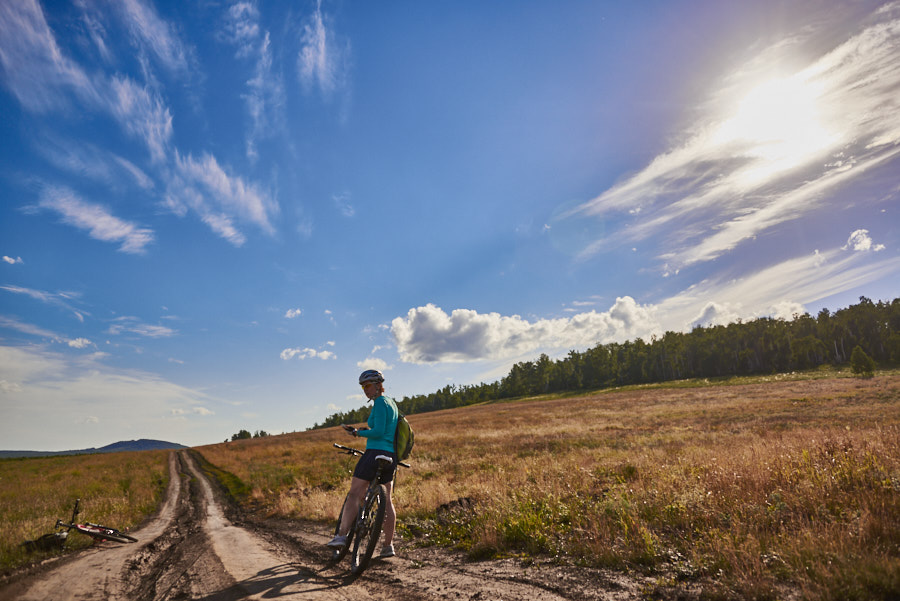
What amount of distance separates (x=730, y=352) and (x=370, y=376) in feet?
452

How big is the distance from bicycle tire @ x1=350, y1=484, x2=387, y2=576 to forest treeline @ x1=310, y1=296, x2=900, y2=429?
9944 cm

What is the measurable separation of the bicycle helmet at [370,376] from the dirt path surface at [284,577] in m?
2.79

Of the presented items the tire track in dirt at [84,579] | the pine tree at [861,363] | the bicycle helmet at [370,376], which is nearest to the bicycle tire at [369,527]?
the bicycle helmet at [370,376]

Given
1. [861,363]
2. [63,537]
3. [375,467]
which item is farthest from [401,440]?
[861,363]

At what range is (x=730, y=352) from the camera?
379 feet

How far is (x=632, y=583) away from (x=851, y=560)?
6.76 feet

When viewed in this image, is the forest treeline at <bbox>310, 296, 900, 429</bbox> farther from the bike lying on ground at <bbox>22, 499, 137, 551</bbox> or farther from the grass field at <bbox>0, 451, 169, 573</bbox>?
the bike lying on ground at <bbox>22, 499, 137, 551</bbox>

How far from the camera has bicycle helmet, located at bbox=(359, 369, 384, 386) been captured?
6715 mm

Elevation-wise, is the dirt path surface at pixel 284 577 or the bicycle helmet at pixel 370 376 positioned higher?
the bicycle helmet at pixel 370 376

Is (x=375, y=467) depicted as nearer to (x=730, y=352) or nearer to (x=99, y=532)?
(x=99, y=532)

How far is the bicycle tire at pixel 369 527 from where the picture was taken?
5.68 metres

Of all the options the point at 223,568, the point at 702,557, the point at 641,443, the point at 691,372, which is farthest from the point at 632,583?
the point at 691,372

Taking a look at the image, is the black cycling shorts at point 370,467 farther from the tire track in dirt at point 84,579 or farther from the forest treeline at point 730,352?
the forest treeline at point 730,352

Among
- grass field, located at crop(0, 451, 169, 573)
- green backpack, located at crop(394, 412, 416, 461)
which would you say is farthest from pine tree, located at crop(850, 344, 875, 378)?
grass field, located at crop(0, 451, 169, 573)
